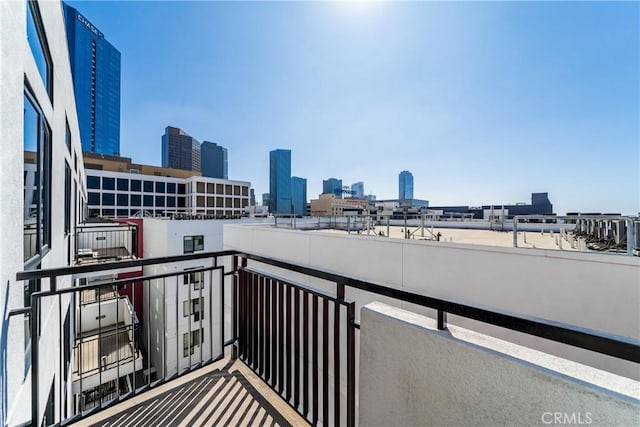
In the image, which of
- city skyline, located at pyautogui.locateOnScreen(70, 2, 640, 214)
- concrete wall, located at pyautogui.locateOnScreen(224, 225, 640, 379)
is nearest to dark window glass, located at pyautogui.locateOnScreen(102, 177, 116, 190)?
city skyline, located at pyautogui.locateOnScreen(70, 2, 640, 214)

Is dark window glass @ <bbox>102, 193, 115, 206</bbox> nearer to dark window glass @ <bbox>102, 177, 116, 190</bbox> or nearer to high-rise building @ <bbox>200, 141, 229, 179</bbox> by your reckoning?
dark window glass @ <bbox>102, 177, 116, 190</bbox>

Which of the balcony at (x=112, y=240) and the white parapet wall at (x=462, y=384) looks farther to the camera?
the balcony at (x=112, y=240)

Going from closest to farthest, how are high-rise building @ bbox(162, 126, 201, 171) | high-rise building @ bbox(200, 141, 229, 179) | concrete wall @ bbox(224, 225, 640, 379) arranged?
concrete wall @ bbox(224, 225, 640, 379), high-rise building @ bbox(162, 126, 201, 171), high-rise building @ bbox(200, 141, 229, 179)

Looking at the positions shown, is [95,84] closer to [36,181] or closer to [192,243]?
[192,243]

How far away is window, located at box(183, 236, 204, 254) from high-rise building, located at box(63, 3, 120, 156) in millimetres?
51075

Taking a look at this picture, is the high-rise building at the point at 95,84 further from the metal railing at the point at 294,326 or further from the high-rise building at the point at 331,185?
the metal railing at the point at 294,326

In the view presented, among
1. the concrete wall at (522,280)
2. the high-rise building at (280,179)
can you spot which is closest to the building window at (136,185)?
the concrete wall at (522,280)

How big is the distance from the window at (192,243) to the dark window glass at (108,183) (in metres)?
23.7

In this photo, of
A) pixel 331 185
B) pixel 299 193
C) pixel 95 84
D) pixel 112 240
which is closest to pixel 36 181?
pixel 112 240

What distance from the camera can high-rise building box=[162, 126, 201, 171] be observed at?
7988 centimetres

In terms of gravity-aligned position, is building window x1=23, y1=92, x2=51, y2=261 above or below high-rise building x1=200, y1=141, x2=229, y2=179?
below

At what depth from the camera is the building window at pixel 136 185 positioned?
3108 cm

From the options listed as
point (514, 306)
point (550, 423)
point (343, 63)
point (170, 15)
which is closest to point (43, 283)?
point (550, 423)

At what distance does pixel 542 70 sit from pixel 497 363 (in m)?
9.51
